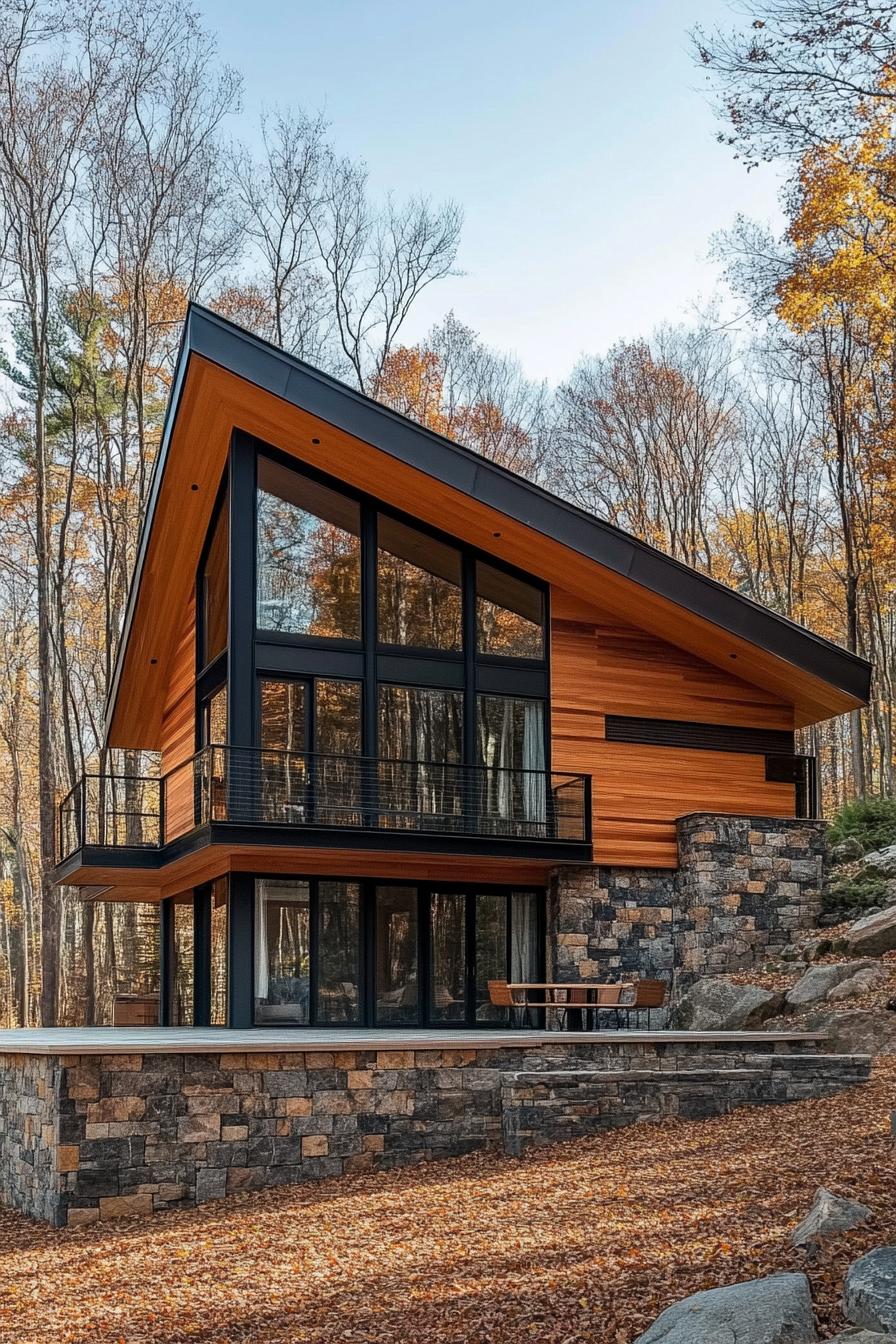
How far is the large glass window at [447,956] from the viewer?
15.3 metres

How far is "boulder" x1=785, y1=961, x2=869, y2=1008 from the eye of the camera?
523 inches

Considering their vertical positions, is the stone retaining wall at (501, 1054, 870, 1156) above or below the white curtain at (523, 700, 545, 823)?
below

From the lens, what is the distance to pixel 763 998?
1341 cm

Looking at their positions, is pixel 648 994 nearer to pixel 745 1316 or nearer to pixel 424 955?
pixel 424 955

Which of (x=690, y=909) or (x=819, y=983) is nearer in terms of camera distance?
(x=819, y=983)

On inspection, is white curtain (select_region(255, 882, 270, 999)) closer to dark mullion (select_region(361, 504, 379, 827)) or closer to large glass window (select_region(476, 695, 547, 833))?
dark mullion (select_region(361, 504, 379, 827))

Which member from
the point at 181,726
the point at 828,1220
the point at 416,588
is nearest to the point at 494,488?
the point at 416,588

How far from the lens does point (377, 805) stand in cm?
1515

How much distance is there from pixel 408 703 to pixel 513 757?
4.82 ft

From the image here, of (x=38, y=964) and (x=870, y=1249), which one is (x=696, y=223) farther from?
(x=38, y=964)

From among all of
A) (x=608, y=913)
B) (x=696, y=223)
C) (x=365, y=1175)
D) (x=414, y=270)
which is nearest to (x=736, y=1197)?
(x=365, y=1175)

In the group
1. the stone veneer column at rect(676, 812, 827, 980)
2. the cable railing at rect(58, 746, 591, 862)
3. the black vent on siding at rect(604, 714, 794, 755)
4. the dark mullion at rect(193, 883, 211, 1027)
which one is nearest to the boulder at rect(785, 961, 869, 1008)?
the stone veneer column at rect(676, 812, 827, 980)

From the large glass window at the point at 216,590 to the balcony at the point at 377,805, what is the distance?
153 centimetres

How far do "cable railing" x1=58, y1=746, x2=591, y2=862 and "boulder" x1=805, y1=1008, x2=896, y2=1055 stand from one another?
169 inches
